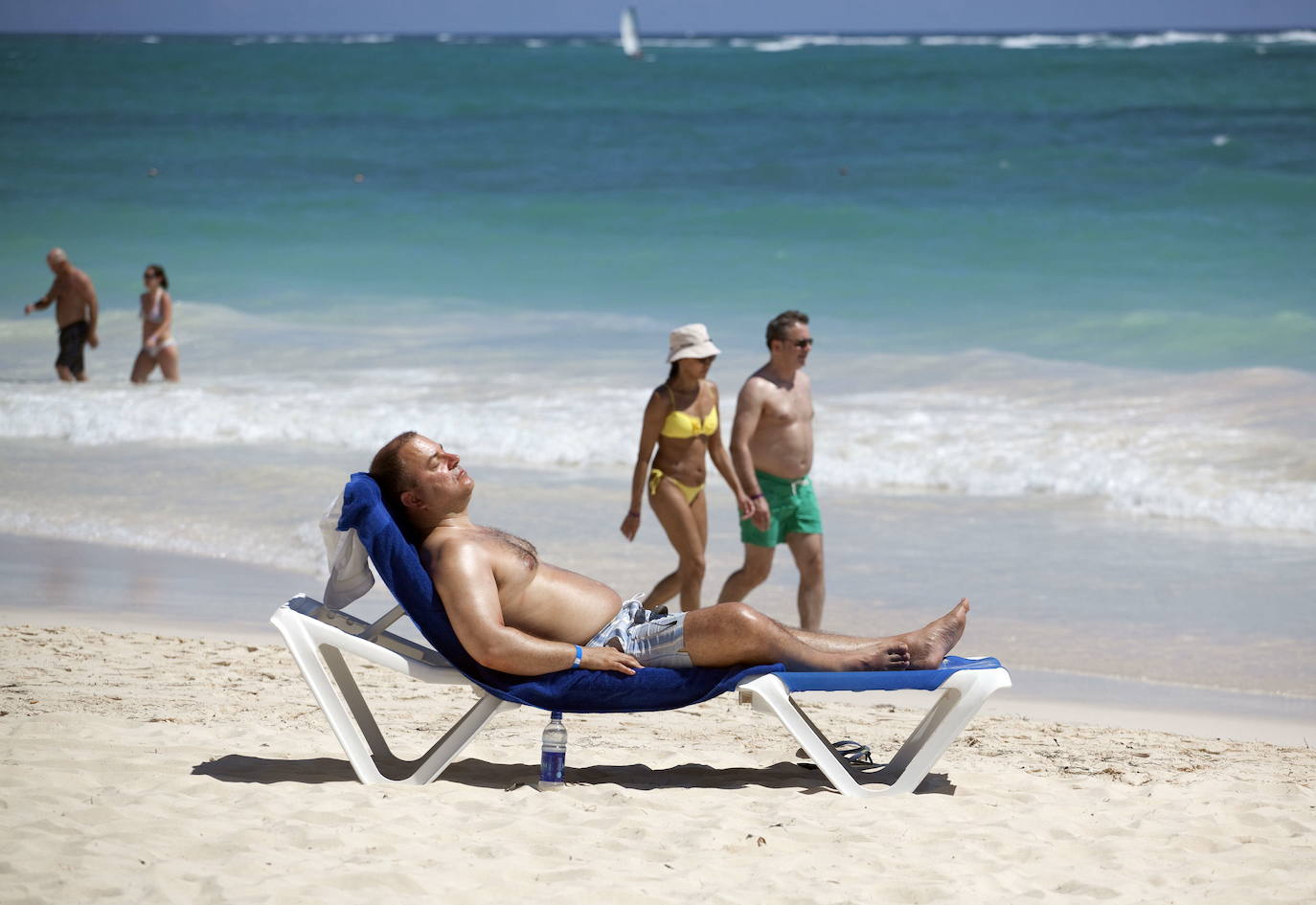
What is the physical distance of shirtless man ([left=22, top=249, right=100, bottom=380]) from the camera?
1443cm

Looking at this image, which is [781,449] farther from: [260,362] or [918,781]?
[260,362]

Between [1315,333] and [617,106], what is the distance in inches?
1041

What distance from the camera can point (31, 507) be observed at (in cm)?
902

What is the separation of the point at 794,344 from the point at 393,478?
103 inches

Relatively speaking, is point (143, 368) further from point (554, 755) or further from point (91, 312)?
point (554, 755)

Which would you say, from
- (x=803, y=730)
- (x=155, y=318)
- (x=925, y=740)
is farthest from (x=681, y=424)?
(x=155, y=318)

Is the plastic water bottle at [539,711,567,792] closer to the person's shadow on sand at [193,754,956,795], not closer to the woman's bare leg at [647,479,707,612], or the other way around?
the person's shadow on sand at [193,754,956,795]

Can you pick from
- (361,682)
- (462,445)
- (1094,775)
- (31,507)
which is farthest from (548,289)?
(1094,775)

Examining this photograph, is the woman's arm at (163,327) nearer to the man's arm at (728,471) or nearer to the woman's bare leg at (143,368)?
the woman's bare leg at (143,368)

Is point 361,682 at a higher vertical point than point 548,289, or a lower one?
lower

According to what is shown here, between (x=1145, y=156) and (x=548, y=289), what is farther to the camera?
(x=1145, y=156)

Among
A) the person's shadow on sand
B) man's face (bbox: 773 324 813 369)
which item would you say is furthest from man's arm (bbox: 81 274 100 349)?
the person's shadow on sand

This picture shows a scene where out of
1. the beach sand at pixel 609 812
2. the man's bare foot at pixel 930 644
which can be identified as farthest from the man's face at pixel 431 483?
the man's bare foot at pixel 930 644

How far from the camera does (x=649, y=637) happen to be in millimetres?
4141
